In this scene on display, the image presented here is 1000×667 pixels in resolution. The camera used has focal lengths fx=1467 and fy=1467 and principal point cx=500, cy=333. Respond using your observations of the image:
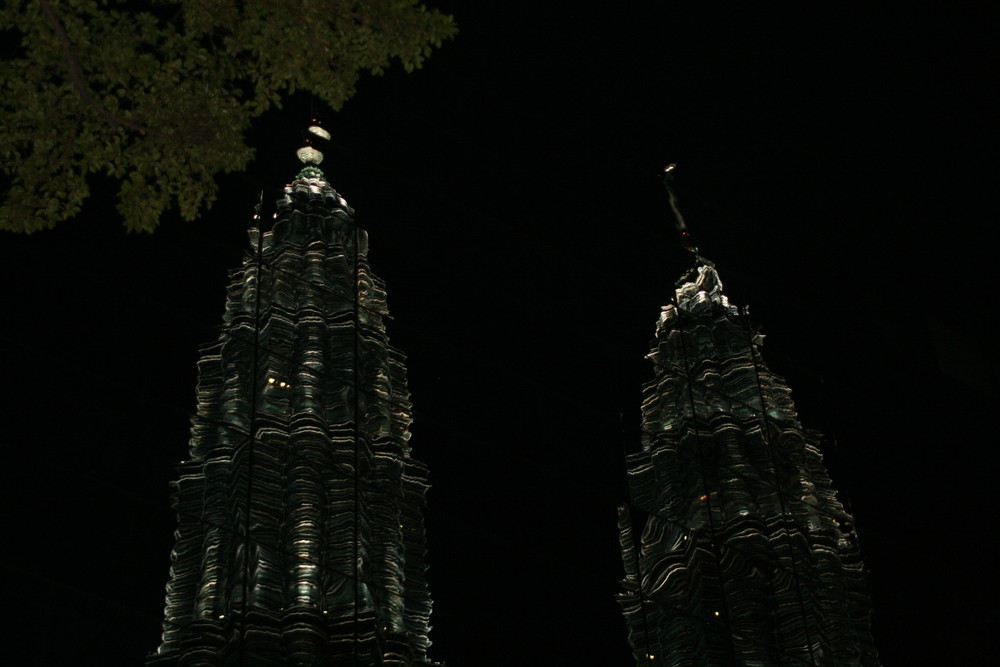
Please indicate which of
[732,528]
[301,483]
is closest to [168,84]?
[301,483]

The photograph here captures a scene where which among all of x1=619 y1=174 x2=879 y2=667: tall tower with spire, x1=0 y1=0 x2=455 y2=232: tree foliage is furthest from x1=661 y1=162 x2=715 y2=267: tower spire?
x1=0 y1=0 x2=455 y2=232: tree foliage

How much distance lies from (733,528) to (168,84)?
873 inches

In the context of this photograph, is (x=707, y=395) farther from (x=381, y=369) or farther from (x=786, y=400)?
(x=381, y=369)

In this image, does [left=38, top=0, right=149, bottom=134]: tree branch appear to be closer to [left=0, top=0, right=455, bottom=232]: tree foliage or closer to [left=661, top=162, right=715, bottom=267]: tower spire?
[left=0, top=0, right=455, bottom=232]: tree foliage

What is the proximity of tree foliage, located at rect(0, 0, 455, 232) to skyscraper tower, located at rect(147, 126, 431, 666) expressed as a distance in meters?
10.4

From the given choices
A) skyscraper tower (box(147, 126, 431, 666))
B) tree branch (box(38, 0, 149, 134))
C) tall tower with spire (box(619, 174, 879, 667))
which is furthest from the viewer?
tall tower with spire (box(619, 174, 879, 667))

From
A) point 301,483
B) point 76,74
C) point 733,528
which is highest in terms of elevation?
point 733,528

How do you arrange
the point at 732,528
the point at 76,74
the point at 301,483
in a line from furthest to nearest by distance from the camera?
the point at 732,528, the point at 301,483, the point at 76,74

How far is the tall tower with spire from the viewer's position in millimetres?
29500

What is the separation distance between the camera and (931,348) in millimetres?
28078

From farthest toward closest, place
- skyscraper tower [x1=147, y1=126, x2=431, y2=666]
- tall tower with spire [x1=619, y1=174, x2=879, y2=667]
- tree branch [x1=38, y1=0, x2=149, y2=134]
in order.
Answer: tall tower with spire [x1=619, y1=174, x2=879, y2=667] < skyscraper tower [x1=147, y1=126, x2=431, y2=666] < tree branch [x1=38, y1=0, x2=149, y2=134]

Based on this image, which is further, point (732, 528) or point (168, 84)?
point (732, 528)

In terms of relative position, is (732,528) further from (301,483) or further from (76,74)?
(76,74)

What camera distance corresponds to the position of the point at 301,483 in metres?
25.6
